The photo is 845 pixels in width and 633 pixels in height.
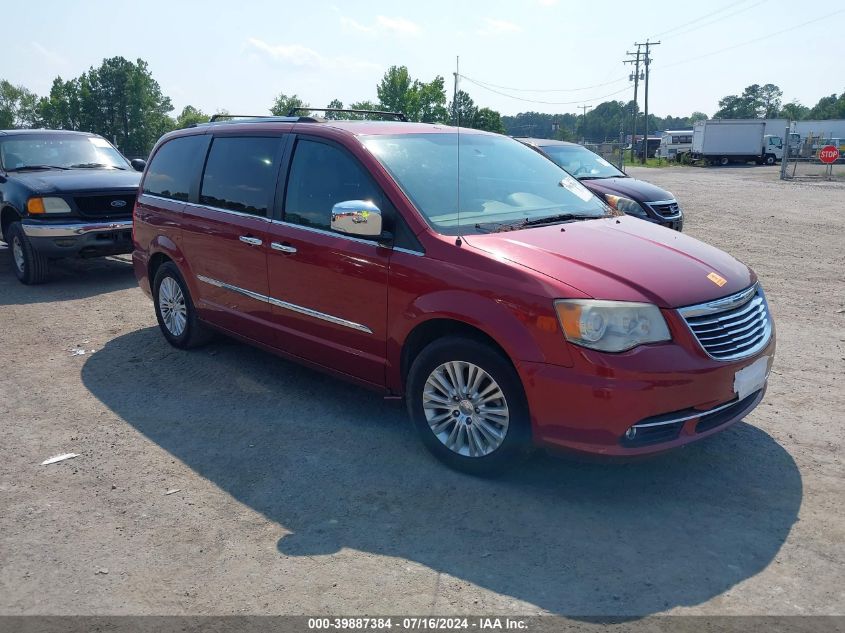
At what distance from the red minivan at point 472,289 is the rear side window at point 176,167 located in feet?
0.68

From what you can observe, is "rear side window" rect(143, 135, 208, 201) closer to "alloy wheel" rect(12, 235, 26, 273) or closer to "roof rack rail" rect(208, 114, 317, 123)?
"roof rack rail" rect(208, 114, 317, 123)

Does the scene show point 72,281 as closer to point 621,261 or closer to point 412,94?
point 621,261

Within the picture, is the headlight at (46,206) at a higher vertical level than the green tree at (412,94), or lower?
lower

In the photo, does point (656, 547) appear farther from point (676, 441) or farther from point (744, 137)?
point (744, 137)

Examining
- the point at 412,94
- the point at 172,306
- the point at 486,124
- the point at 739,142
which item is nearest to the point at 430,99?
the point at 412,94

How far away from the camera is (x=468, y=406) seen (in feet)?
13.2

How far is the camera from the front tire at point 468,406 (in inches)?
150

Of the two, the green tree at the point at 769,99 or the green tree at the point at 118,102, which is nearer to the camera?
the green tree at the point at 118,102

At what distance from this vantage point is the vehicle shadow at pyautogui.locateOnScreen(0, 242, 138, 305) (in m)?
9.03

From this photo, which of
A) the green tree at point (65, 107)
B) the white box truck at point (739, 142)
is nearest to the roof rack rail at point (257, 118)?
the white box truck at point (739, 142)

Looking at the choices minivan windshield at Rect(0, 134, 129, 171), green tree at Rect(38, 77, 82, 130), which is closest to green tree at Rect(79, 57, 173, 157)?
green tree at Rect(38, 77, 82, 130)

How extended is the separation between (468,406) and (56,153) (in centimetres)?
910

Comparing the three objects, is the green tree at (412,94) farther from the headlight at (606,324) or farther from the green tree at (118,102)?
the headlight at (606,324)

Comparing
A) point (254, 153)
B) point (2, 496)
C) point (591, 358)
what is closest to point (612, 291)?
point (591, 358)
